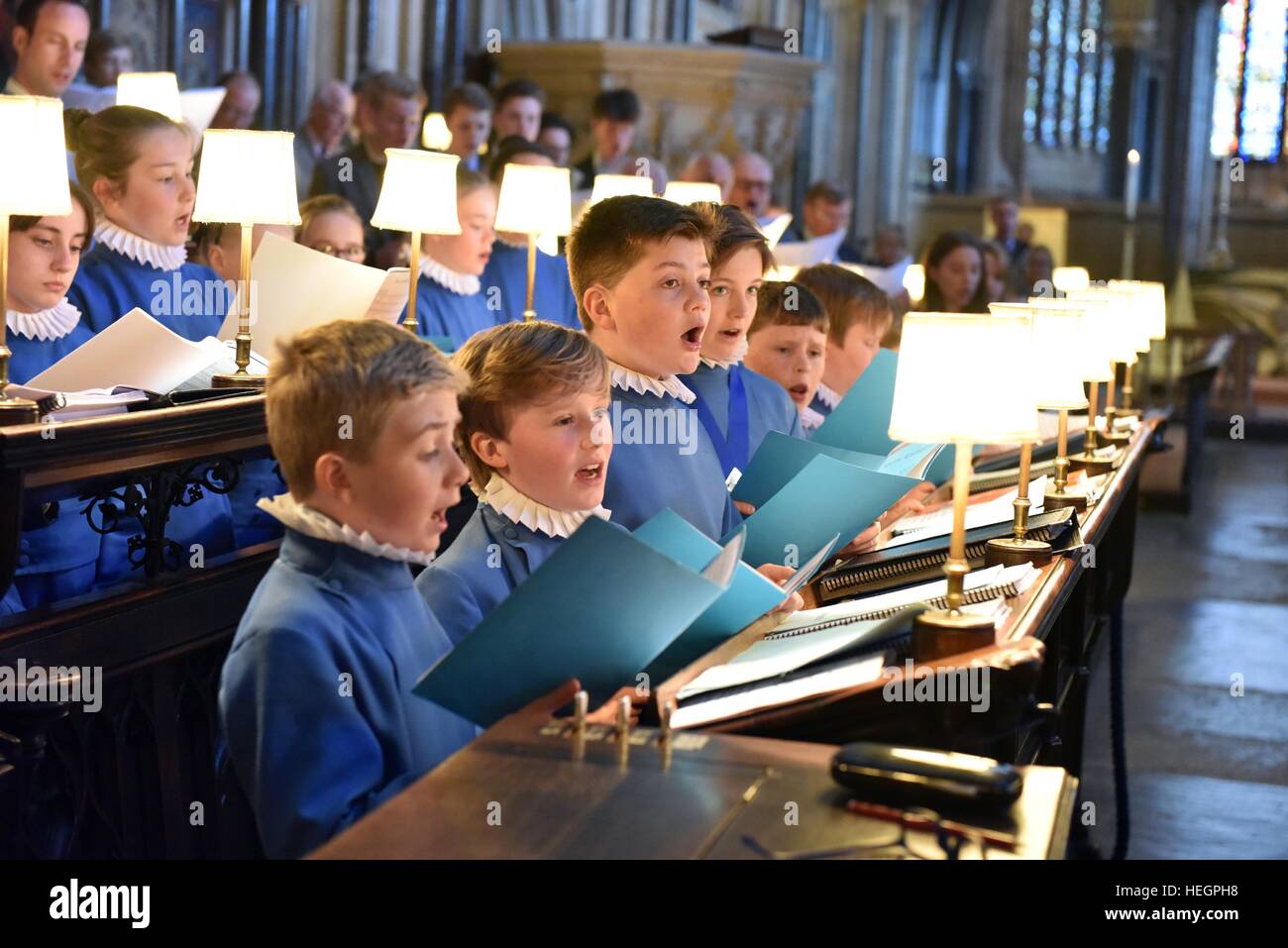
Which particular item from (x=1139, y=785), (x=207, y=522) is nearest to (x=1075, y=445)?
(x=1139, y=785)

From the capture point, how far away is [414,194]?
4395 millimetres

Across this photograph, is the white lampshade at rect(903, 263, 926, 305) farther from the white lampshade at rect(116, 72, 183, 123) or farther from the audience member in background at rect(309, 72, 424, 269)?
the white lampshade at rect(116, 72, 183, 123)

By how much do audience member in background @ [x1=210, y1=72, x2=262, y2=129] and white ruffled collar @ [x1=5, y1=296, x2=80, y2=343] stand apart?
2950 millimetres

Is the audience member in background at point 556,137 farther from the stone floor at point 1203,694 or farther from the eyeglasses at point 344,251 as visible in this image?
the stone floor at point 1203,694

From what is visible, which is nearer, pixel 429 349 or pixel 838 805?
pixel 838 805

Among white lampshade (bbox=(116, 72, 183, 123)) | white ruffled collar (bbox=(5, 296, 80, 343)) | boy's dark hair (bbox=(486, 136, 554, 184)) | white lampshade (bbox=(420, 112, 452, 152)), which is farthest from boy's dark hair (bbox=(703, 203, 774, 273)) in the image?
white lampshade (bbox=(420, 112, 452, 152))

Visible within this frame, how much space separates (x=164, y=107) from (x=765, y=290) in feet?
6.75

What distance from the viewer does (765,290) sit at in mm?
4008

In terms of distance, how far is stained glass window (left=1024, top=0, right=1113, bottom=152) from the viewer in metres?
20.8

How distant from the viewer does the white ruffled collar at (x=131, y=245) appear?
4.08 m

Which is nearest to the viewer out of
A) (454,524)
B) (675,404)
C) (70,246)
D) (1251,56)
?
(675,404)

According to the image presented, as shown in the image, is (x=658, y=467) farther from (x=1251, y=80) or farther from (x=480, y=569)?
(x=1251, y=80)

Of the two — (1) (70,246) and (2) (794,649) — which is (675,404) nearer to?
(2) (794,649)

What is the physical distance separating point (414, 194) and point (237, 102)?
236cm
